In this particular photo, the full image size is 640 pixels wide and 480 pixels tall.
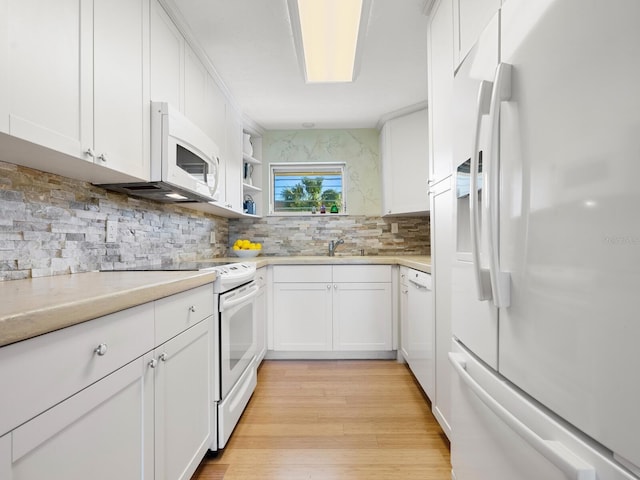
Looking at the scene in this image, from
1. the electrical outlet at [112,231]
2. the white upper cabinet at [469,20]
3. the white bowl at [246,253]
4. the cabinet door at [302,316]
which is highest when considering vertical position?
the white upper cabinet at [469,20]

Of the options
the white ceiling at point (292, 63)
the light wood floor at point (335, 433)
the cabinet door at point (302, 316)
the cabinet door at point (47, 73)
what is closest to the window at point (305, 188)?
the white ceiling at point (292, 63)

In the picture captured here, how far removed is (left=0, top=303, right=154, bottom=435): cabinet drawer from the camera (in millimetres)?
567

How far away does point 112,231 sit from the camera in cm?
171

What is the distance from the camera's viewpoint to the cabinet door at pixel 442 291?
5.30ft

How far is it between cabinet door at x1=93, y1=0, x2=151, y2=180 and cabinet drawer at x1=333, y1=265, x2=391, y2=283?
1803 millimetres

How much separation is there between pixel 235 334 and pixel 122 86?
131 cm

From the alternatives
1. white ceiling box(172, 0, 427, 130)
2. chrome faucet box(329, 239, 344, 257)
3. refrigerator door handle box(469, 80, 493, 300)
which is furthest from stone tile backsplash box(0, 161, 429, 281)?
refrigerator door handle box(469, 80, 493, 300)

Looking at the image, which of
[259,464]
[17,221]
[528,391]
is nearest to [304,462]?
[259,464]

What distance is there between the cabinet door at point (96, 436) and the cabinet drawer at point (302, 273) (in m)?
1.95

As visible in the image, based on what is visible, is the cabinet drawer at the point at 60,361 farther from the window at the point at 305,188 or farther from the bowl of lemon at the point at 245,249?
Answer: the window at the point at 305,188

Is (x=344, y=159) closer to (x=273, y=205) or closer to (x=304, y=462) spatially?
(x=273, y=205)

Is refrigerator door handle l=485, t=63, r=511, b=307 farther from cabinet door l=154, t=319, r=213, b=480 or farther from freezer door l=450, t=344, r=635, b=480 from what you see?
cabinet door l=154, t=319, r=213, b=480

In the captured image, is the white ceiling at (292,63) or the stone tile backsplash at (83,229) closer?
the stone tile backsplash at (83,229)

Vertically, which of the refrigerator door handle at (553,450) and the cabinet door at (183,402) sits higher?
the refrigerator door handle at (553,450)
